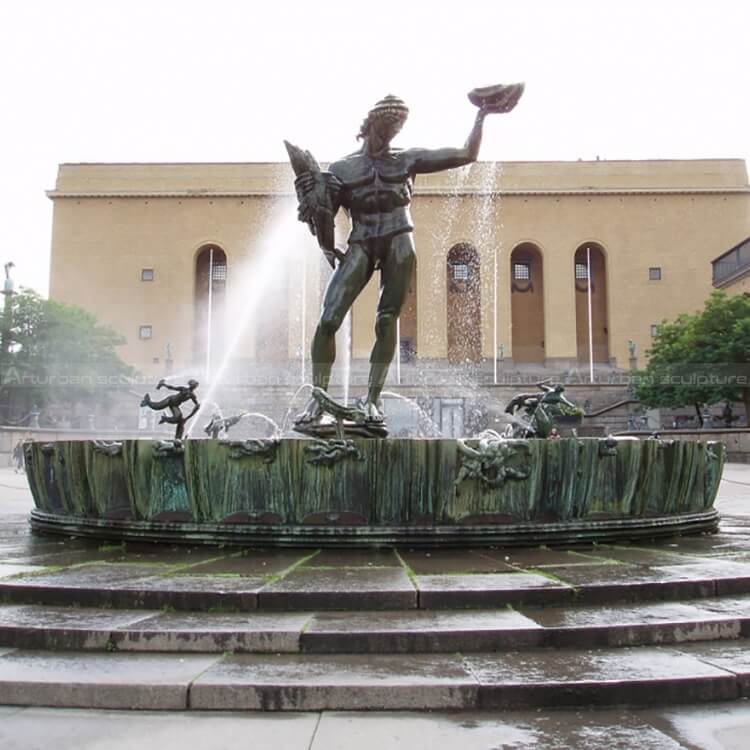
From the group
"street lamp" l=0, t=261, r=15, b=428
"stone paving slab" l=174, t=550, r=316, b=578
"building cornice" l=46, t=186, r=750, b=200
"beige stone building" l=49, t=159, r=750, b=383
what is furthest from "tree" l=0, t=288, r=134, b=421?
"stone paving slab" l=174, t=550, r=316, b=578

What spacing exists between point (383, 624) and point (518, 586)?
68 centimetres

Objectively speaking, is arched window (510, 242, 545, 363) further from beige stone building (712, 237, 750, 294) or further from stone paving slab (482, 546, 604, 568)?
stone paving slab (482, 546, 604, 568)

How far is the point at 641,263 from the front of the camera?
44938 millimetres

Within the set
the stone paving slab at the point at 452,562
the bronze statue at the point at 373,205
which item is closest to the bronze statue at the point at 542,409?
the bronze statue at the point at 373,205

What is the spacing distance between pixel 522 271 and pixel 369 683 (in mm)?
46368

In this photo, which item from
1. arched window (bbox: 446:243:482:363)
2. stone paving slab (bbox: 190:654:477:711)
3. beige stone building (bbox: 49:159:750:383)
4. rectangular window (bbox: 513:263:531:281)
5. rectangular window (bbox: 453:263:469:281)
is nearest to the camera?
stone paving slab (bbox: 190:654:477:711)

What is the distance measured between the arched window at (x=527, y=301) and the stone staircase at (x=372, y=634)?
43.2 metres

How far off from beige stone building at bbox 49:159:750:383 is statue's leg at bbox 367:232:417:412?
36.9 meters

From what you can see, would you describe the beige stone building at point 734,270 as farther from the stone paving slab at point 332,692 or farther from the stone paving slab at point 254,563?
the stone paving slab at point 332,692

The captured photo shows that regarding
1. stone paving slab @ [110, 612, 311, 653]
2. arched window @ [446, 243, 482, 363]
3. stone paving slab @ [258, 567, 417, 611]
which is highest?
arched window @ [446, 243, 482, 363]

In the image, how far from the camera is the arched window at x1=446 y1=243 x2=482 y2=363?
44.3 metres

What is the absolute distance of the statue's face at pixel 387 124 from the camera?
557 cm

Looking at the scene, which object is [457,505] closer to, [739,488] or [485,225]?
[739,488]

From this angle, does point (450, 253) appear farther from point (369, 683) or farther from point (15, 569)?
point (369, 683)
